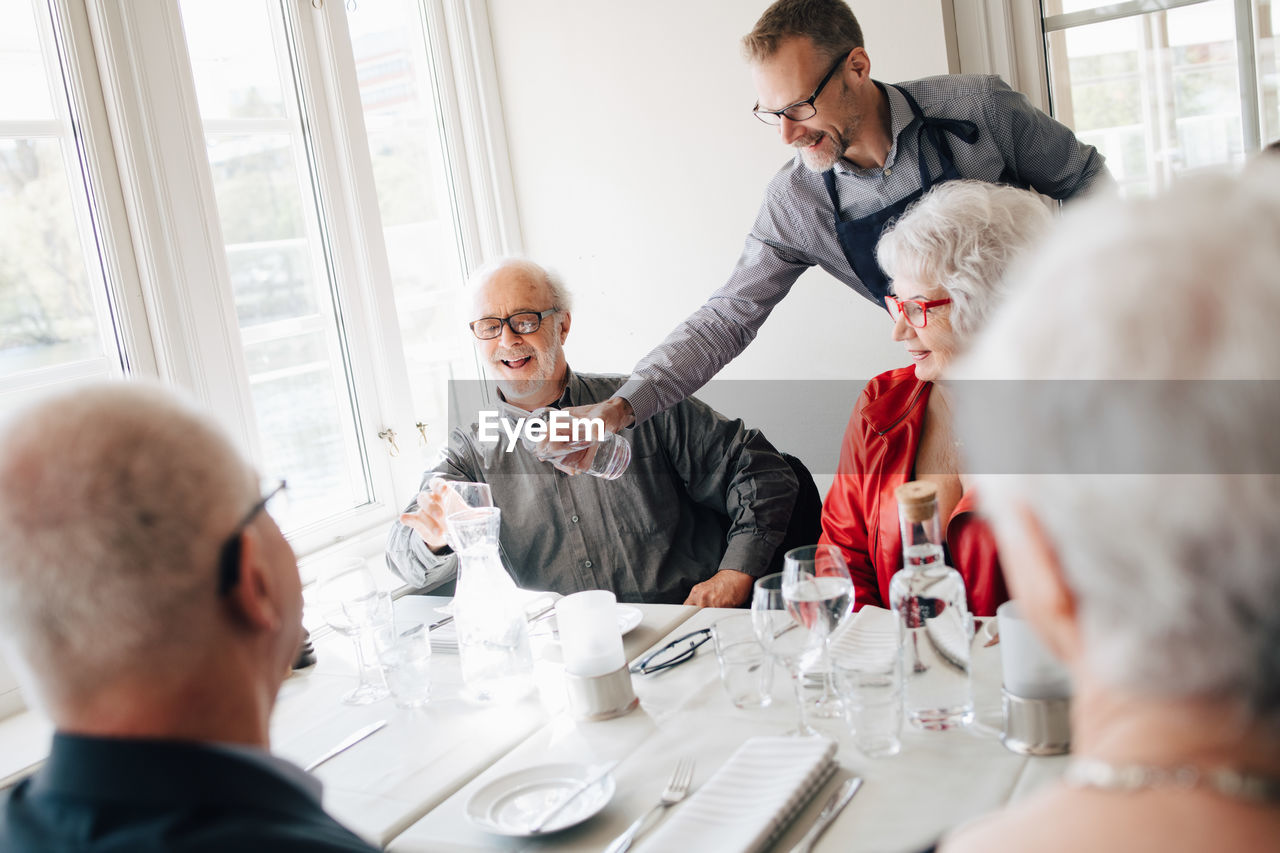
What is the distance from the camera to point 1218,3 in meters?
2.76

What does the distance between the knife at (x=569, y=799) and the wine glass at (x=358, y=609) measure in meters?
0.61

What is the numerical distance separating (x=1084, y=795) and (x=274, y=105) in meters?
2.96

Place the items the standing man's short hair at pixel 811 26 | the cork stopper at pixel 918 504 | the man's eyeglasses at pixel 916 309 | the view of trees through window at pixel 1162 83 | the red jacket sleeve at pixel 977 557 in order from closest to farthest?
the cork stopper at pixel 918 504, the red jacket sleeve at pixel 977 557, the man's eyeglasses at pixel 916 309, the standing man's short hair at pixel 811 26, the view of trees through window at pixel 1162 83

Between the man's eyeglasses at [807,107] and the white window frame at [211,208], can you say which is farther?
the white window frame at [211,208]

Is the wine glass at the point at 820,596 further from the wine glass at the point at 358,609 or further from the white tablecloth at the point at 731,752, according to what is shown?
the wine glass at the point at 358,609

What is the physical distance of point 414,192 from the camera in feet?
11.5

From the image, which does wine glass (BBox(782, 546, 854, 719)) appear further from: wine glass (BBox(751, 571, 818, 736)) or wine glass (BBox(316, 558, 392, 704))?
wine glass (BBox(316, 558, 392, 704))

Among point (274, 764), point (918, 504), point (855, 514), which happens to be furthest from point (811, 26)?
point (274, 764)

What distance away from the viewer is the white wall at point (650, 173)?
332 centimetres

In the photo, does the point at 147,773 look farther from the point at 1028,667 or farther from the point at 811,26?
the point at 811,26

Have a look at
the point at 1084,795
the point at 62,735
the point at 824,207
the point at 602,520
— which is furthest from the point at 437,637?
the point at 1084,795

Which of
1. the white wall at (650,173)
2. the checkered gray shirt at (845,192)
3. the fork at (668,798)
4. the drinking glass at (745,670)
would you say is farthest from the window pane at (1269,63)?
the fork at (668,798)

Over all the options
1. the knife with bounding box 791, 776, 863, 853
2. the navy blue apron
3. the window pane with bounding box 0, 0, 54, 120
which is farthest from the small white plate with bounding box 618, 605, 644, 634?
the window pane with bounding box 0, 0, 54, 120

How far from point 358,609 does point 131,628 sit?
100 centimetres
